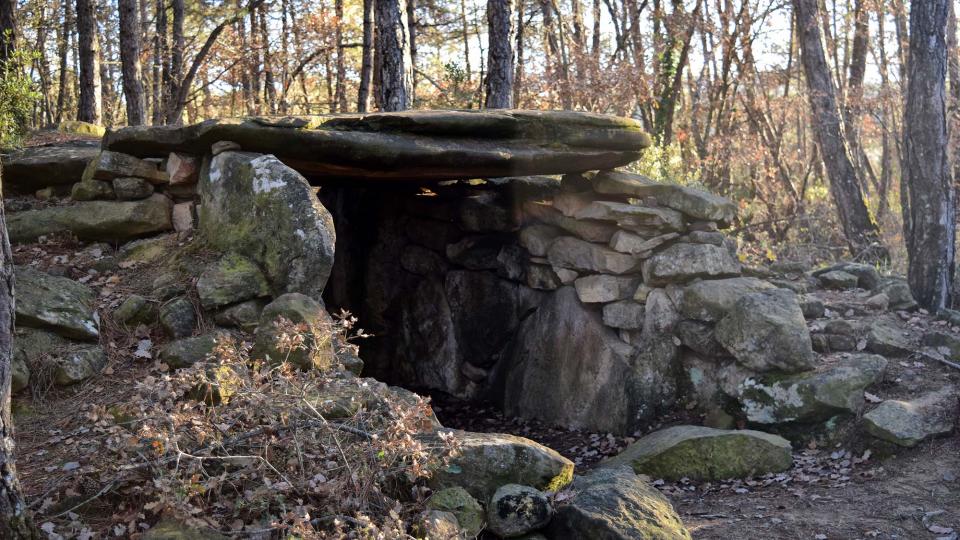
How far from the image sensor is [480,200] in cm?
890

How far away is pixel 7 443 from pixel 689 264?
557 centimetres

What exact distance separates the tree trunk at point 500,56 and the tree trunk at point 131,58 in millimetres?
4629

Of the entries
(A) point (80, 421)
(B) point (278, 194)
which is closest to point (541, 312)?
(B) point (278, 194)

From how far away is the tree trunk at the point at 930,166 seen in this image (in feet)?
27.2

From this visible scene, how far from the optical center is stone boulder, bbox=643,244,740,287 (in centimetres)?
741

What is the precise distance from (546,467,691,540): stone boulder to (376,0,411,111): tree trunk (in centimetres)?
613

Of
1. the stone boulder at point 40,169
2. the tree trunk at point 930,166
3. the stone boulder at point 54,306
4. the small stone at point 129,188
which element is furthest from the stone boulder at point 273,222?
the tree trunk at point 930,166

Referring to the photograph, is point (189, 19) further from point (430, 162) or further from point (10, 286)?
point (10, 286)

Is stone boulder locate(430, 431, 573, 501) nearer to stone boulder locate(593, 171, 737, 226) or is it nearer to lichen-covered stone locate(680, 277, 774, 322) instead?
lichen-covered stone locate(680, 277, 774, 322)

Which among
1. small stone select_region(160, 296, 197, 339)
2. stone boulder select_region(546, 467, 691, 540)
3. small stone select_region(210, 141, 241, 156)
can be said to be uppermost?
small stone select_region(210, 141, 241, 156)

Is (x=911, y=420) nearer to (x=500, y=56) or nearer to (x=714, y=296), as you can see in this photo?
(x=714, y=296)

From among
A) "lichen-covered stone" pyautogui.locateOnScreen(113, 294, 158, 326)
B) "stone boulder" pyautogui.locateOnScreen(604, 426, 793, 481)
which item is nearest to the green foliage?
"lichen-covered stone" pyautogui.locateOnScreen(113, 294, 158, 326)

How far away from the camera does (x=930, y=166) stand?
835 cm

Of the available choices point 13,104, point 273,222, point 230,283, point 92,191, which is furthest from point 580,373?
point 13,104
